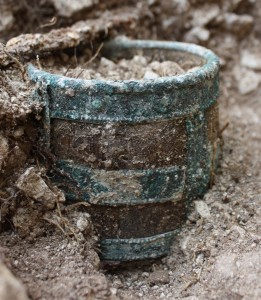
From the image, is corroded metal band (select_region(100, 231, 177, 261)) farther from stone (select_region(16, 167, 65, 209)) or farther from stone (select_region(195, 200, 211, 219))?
stone (select_region(16, 167, 65, 209))

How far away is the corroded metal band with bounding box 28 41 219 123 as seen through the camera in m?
1.76

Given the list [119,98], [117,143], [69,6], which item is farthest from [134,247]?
[69,6]

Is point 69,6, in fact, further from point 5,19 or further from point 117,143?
point 117,143

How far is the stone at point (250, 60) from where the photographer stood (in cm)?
287

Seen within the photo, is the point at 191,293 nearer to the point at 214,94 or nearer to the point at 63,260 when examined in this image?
the point at 63,260

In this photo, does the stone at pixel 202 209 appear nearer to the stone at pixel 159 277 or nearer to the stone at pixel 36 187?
the stone at pixel 159 277

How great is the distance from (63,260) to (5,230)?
0.21 meters

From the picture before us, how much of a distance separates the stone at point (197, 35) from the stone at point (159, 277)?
4.06 feet

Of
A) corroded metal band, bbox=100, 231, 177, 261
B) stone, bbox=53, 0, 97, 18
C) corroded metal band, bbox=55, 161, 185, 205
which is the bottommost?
corroded metal band, bbox=100, 231, 177, 261

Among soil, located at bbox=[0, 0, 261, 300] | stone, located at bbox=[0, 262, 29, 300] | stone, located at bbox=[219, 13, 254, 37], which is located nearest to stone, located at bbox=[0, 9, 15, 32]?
soil, located at bbox=[0, 0, 261, 300]

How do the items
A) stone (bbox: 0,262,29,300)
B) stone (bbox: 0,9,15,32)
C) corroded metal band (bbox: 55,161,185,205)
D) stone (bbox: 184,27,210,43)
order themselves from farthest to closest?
1. stone (bbox: 184,27,210,43)
2. stone (bbox: 0,9,15,32)
3. corroded metal band (bbox: 55,161,185,205)
4. stone (bbox: 0,262,29,300)

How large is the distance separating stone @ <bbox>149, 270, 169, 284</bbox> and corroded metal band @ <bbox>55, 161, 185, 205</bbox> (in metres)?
0.25

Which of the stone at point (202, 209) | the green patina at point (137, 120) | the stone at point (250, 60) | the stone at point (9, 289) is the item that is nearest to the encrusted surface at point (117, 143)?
the green patina at point (137, 120)

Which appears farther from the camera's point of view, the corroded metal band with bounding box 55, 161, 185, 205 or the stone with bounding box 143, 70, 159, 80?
the stone with bounding box 143, 70, 159, 80
